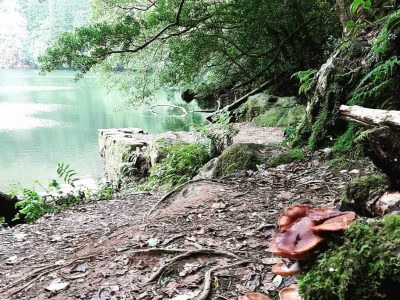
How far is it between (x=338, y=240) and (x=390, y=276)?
0.27 m

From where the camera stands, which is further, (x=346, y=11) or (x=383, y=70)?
(x=346, y=11)

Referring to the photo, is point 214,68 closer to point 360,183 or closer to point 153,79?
point 153,79

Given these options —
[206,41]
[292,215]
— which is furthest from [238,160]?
[206,41]

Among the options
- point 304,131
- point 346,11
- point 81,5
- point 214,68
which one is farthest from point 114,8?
point 81,5

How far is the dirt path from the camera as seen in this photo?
262 cm

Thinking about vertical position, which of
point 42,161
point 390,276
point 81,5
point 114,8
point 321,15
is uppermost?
point 81,5

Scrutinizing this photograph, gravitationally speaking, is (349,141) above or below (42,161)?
above

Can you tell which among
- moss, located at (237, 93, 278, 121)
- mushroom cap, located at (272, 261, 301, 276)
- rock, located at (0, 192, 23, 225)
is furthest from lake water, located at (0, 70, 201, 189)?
mushroom cap, located at (272, 261, 301, 276)

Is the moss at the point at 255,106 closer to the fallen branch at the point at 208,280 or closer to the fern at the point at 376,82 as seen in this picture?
the fern at the point at 376,82

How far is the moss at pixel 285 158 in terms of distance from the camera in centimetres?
550

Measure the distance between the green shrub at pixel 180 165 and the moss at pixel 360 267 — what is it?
19.5 feet

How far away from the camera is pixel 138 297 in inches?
100

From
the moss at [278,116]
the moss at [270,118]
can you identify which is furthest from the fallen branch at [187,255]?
the moss at [270,118]

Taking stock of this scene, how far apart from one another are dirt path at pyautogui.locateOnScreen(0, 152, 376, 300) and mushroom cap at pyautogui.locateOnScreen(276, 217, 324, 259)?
2.02 feet
